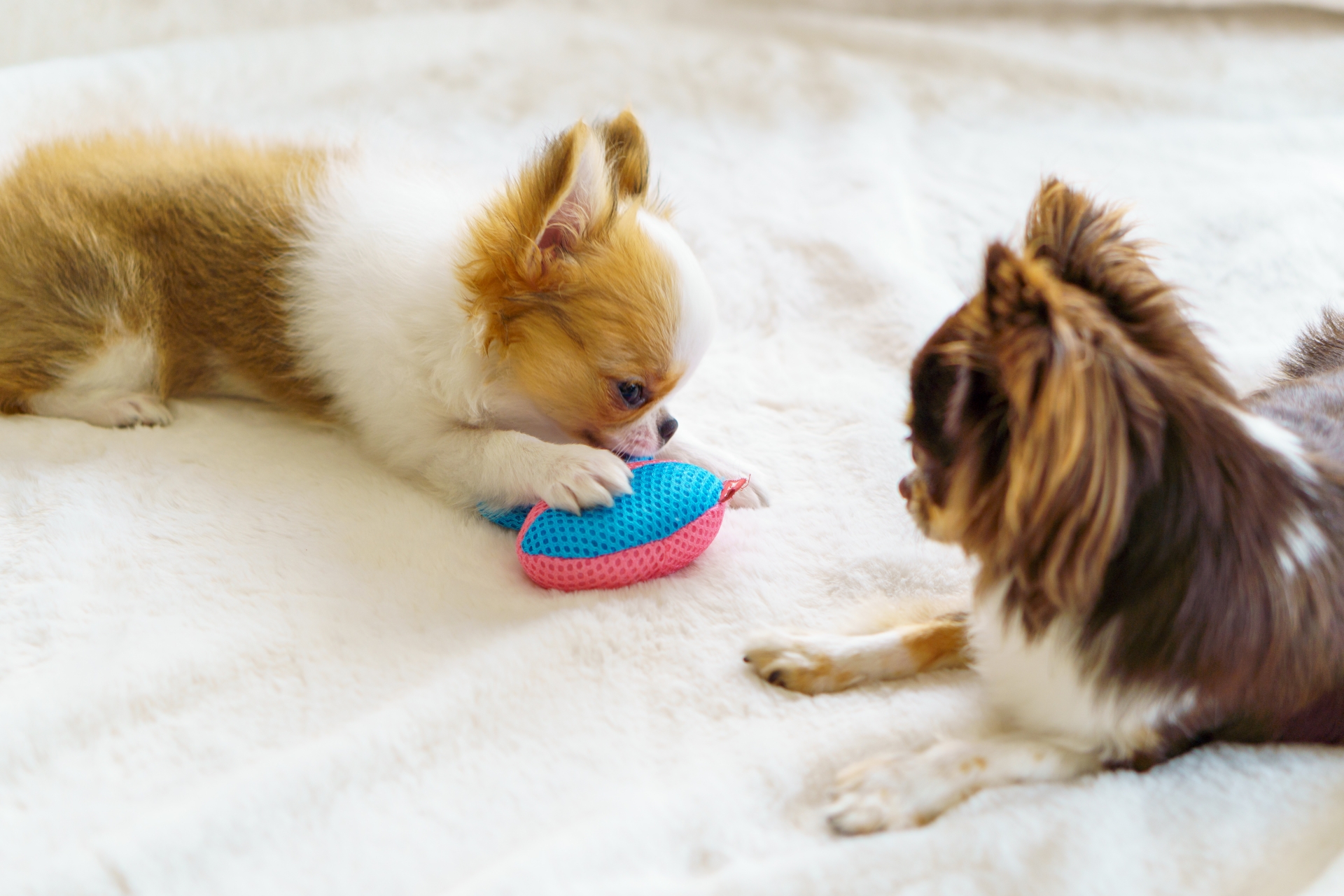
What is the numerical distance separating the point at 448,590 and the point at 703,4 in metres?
3.07

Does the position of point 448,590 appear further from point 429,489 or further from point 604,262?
point 604,262

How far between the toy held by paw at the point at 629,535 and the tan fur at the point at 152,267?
2.53 feet

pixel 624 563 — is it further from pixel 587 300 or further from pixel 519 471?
pixel 587 300

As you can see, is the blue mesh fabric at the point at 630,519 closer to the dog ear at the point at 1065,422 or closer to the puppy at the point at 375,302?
the puppy at the point at 375,302

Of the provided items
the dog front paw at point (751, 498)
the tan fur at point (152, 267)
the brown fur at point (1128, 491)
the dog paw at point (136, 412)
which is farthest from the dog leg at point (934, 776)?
the dog paw at point (136, 412)

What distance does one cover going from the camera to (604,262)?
1979 mm

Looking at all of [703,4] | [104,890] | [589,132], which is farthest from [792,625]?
[703,4]

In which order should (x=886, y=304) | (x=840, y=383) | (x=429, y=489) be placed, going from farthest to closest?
Result: (x=886, y=304), (x=840, y=383), (x=429, y=489)

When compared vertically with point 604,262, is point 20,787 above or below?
below

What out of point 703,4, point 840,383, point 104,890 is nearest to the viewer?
point 104,890

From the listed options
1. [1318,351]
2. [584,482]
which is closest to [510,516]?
[584,482]

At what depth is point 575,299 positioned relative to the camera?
1.98 metres

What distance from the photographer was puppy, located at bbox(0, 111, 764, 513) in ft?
6.50

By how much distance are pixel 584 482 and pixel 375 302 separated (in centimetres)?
69
